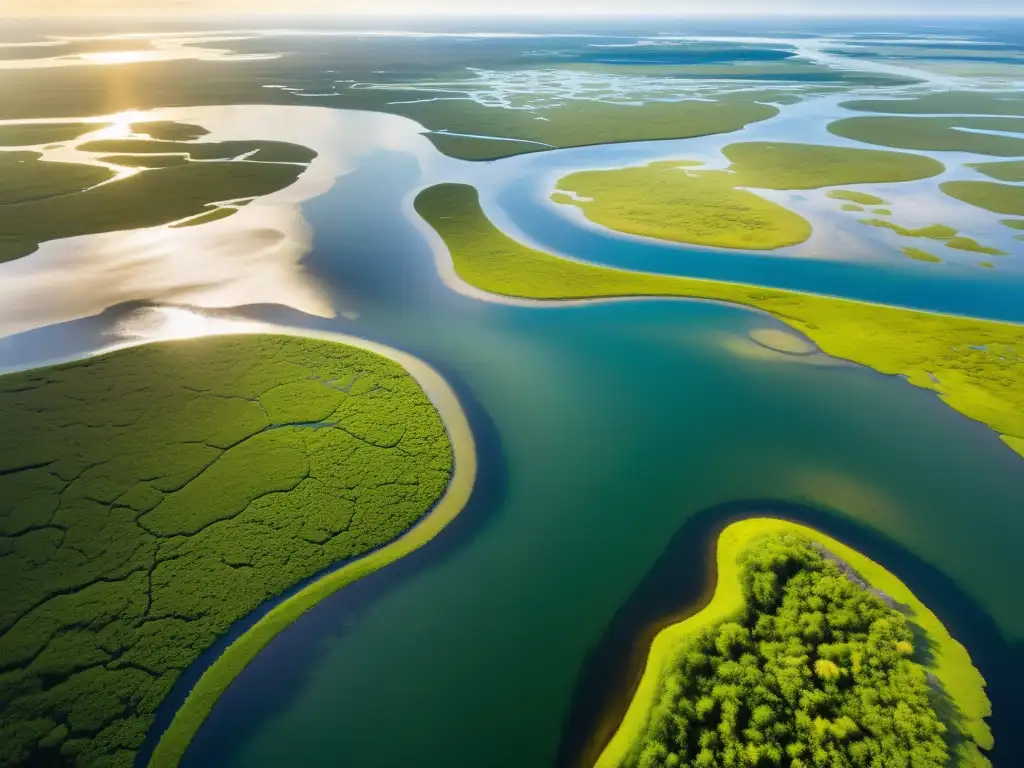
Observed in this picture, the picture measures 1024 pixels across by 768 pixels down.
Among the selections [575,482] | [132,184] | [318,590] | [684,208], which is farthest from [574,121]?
[318,590]

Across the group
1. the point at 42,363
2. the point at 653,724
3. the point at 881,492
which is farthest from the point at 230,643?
the point at 881,492

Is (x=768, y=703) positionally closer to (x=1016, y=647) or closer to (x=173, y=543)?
(x=1016, y=647)

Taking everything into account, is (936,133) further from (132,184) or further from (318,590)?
(132,184)

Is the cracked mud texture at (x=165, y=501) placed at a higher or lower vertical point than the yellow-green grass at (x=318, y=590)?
higher

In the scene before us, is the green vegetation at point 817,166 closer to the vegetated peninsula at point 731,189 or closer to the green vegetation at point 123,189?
the vegetated peninsula at point 731,189

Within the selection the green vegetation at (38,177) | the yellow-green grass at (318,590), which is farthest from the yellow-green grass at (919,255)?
the green vegetation at (38,177)

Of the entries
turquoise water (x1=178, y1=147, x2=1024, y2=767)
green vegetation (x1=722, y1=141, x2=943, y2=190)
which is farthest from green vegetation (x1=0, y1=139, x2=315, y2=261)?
green vegetation (x1=722, y1=141, x2=943, y2=190)

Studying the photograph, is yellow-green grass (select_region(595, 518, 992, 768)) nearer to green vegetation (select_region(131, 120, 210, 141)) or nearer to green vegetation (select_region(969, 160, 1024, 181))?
green vegetation (select_region(969, 160, 1024, 181))
